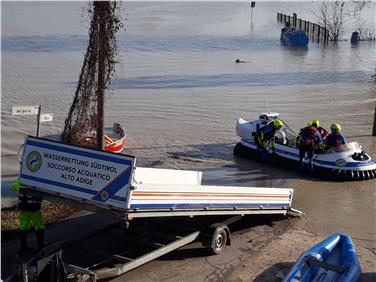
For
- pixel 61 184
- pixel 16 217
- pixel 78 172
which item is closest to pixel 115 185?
pixel 78 172

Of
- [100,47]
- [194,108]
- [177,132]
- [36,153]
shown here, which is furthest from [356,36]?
[36,153]

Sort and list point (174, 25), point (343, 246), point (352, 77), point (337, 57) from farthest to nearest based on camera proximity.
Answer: point (174, 25)
point (337, 57)
point (352, 77)
point (343, 246)

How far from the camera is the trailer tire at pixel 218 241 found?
9.82 meters

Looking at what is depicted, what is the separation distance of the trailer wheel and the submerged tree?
3.97 metres

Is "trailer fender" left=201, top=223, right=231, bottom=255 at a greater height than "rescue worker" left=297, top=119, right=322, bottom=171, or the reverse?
"rescue worker" left=297, top=119, right=322, bottom=171

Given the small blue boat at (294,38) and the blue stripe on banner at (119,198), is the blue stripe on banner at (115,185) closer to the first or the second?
the blue stripe on banner at (119,198)

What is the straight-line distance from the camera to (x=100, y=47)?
39.8 feet

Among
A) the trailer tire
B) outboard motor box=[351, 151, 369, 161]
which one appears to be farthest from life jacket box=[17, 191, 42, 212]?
outboard motor box=[351, 151, 369, 161]

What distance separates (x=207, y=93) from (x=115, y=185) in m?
19.4

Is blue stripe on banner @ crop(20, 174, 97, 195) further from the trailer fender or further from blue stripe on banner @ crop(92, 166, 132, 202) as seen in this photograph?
the trailer fender

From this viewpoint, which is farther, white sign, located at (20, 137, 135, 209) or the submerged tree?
the submerged tree

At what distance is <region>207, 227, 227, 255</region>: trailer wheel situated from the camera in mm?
9820

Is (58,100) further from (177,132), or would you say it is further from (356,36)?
(356,36)

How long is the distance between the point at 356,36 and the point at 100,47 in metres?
42.2
